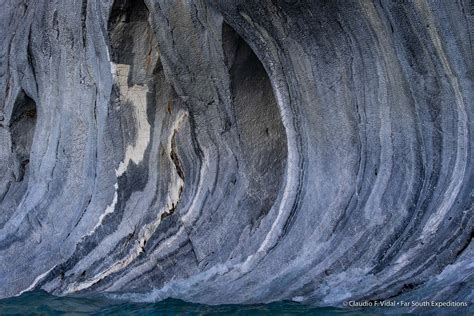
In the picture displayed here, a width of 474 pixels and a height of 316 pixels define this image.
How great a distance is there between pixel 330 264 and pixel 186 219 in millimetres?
1099

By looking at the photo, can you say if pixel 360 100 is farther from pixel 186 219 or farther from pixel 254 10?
pixel 186 219

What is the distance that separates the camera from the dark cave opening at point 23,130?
671cm

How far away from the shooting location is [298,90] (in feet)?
16.9

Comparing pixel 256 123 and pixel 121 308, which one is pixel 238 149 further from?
pixel 121 308

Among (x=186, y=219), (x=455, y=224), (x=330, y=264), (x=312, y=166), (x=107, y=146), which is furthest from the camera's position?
(x=107, y=146)

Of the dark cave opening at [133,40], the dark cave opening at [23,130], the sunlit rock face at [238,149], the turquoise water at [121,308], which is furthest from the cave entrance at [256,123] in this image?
the dark cave opening at [23,130]

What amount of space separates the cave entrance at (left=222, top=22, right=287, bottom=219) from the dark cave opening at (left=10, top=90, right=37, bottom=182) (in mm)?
1838

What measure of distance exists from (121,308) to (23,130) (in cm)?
219

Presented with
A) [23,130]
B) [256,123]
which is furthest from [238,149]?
[23,130]

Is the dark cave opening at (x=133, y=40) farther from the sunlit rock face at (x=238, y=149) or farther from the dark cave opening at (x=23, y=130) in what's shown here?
the dark cave opening at (x=23, y=130)

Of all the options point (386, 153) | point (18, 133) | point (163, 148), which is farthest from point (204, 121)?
point (18, 133)

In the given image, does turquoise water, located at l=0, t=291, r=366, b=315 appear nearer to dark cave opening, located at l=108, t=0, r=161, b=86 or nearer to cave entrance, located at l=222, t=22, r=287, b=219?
cave entrance, located at l=222, t=22, r=287, b=219

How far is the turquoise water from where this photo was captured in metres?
4.62

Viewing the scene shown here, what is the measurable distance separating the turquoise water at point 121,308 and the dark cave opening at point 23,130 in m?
1.37
